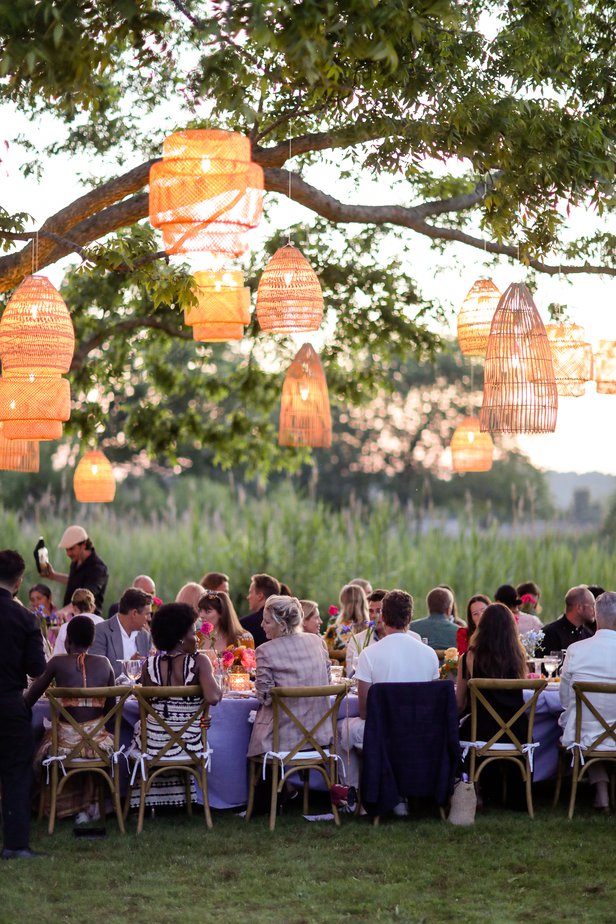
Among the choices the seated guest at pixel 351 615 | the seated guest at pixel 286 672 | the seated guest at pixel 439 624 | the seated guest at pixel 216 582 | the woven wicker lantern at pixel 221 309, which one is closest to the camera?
the seated guest at pixel 286 672

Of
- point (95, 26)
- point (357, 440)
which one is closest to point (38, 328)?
point (95, 26)

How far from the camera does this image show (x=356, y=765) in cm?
739

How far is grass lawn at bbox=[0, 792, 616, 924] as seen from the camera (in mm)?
5559

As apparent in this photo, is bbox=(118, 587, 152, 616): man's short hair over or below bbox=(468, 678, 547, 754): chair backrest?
A: over

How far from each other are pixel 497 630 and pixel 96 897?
2.76m

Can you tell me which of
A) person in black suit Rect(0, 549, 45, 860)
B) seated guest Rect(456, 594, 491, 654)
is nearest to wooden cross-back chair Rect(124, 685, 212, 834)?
person in black suit Rect(0, 549, 45, 860)

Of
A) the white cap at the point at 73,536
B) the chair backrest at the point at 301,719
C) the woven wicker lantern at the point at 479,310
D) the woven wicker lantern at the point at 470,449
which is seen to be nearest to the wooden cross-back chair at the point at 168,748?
the chair backrest at the point at 301,719

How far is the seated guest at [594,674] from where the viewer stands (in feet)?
23.9

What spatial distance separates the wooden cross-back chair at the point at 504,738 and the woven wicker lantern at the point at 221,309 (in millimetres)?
2942

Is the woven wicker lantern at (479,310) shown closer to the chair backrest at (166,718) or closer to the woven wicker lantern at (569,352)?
the woven wicker lantern at (569,352)

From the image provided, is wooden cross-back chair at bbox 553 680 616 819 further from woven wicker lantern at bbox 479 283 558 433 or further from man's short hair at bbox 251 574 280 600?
man's short hair at bbox 251 574 280 600

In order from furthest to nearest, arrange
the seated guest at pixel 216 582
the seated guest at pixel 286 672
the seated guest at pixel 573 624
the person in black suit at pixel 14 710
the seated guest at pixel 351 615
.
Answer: the seated guest at pixel 216 582 < the seated guest at pixel 351 615 < the seated guest at pixel 573 624 < the seated guest at pixel 286 672 < the person in black suit at pixel 14 710

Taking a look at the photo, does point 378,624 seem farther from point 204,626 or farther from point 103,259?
point 103,259

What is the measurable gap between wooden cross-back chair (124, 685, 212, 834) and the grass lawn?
0.75 feet
